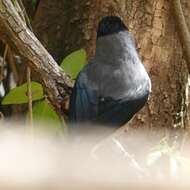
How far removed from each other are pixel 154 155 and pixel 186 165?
0.18 metres

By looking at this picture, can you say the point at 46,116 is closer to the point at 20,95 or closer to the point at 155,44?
the point at 20,95

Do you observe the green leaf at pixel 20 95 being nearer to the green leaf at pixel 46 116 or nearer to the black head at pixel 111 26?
the green leaf at pixel 46 116

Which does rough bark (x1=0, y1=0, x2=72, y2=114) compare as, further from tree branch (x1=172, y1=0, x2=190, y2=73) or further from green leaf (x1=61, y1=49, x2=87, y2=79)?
tree branch (x1=172, y1=0, x2=190, y2=73)

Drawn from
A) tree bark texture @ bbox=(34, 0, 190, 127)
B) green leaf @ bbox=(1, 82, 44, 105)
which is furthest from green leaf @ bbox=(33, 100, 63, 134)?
tree bark texture @ bbox=(34, 0, 190, 127)

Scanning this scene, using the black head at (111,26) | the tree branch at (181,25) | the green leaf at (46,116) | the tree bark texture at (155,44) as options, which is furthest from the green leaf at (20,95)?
the tree branch at (181,25)

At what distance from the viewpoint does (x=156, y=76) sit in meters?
1.90

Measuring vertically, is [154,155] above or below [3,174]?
below

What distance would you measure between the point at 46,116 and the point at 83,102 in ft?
0.47

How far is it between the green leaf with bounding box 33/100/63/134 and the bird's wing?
7 centimetres

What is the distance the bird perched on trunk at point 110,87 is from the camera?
149cm

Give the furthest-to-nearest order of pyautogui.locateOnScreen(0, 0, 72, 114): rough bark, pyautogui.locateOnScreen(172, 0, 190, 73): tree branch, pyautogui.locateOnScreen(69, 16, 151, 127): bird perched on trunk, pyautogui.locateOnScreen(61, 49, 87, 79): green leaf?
pyautogui.locateOnScreen(172, 0, 190, 73): tree branch
pyautogui.locateOnScreen(61, 49, 87, 79): green leaf
pyautogui.locateOnScreen(69, 16, 151, 127): bird perched on trunk
pyautogui.locateOnScreen(0, 0, 72, 114): rough bark

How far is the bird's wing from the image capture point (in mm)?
1480

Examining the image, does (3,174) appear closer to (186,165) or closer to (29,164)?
(29,164)

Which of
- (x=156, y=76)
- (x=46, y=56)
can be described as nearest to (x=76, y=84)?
(x=46, y=56)
